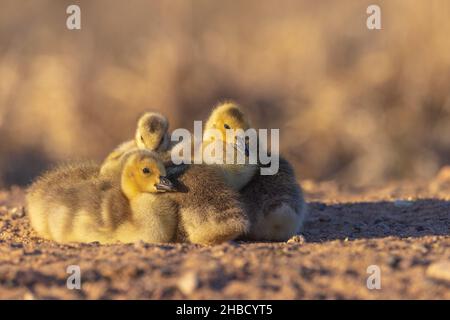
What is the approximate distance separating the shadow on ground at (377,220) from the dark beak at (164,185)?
124 centimetres

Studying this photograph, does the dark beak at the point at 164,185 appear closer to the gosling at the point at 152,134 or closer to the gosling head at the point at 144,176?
the gosling head at the point at 144,176

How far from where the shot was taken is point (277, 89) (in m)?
15.3

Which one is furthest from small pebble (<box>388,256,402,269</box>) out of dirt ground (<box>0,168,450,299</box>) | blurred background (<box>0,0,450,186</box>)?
blurred background (<box>0,0,450,186</box>)

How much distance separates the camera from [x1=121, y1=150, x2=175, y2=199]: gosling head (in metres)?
6.48

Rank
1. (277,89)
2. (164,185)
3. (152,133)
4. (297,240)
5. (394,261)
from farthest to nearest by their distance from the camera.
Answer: (277,89) < (152,133) < (297,240) < (164,185) < (394,261)

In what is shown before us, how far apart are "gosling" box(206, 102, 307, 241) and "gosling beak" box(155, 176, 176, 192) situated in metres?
0.67

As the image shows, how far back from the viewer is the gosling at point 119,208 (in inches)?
254

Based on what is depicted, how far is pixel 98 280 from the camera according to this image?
5.32m

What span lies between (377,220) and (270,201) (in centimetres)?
140

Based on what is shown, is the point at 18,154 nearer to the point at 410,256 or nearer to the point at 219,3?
the point at 219,3

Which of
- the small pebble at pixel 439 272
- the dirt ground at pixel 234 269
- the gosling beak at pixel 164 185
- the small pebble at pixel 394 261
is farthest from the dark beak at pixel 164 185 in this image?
the small pebble at pixel 439 272

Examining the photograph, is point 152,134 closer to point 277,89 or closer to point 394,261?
point 394,261

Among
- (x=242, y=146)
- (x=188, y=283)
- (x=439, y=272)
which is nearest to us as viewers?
(x=188, y=283)

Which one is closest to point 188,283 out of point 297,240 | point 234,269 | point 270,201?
point 234,269
